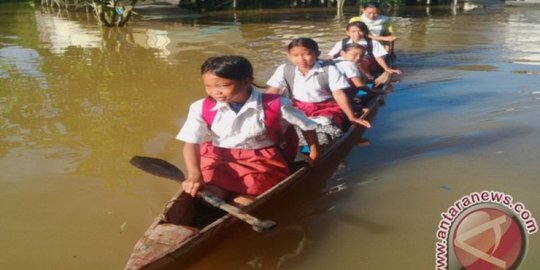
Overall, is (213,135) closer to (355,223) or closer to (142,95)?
(355,223)

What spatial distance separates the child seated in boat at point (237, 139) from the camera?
3189 mm

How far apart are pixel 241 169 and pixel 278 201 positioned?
0.38m

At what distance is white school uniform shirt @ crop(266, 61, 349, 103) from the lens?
473 cm

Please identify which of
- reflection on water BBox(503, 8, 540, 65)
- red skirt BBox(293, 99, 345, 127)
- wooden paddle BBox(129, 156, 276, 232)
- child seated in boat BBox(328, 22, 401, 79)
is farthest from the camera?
reflection on water BBox(503, 8, 540, 65)

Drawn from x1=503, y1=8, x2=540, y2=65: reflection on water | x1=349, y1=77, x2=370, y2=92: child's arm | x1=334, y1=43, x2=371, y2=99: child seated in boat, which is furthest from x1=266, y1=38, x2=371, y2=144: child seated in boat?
x1=503, y1=8, x2=540, y2=65: reflection on water

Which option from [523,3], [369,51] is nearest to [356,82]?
[369,51]

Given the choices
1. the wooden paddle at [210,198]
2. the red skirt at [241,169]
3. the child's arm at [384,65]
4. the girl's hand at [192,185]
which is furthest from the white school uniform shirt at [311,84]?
→ the child's arm at [384,65]

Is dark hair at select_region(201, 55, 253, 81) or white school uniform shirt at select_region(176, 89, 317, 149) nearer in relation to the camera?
dark hair at select_region(201, 55, 253, 81)

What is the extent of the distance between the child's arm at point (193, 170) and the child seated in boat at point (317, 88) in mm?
1647

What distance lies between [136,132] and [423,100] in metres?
3.97

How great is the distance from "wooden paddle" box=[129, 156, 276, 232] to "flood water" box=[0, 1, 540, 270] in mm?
239

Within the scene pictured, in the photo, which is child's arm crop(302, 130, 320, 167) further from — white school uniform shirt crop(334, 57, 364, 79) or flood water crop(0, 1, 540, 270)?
white school uniform shirt crop(334, 57, 364, 79)

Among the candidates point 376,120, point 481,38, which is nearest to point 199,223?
point 376,120

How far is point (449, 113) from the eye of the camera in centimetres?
625
